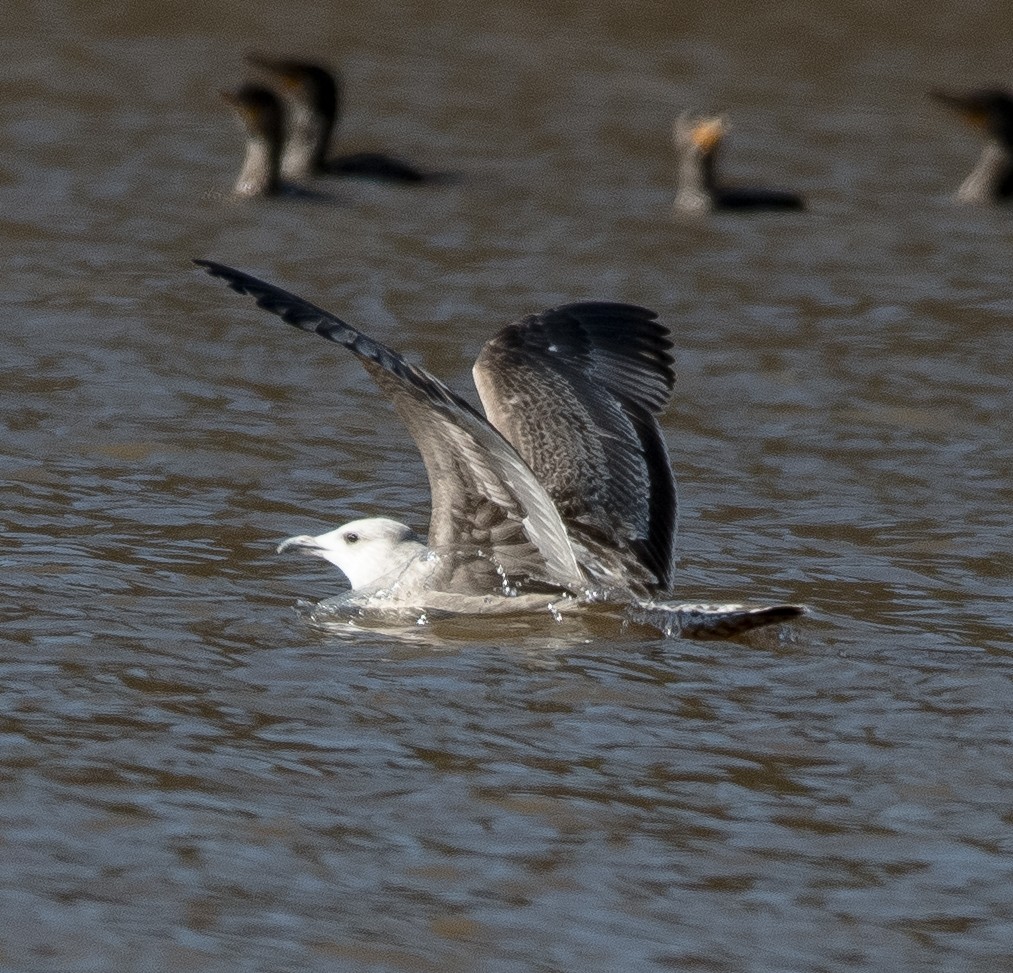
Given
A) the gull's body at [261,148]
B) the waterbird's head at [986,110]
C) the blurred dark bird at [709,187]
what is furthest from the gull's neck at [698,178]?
the gull's body at [261,148]

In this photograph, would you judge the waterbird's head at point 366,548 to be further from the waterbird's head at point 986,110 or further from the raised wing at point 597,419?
the waterbird's head at point 986,110

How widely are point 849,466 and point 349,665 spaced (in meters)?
3.82

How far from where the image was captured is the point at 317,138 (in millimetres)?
16656

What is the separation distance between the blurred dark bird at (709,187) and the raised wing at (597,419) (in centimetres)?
692

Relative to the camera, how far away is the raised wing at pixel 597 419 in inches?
306

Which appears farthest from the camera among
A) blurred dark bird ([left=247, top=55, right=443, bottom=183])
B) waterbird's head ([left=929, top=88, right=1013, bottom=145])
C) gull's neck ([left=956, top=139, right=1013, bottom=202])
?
waterbird's head ([left=929, top=88, right=1013, bottom=145])

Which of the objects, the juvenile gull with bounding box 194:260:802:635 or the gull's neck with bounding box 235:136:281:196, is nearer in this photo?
the juvenile gull with bounding box 194:260:802:635

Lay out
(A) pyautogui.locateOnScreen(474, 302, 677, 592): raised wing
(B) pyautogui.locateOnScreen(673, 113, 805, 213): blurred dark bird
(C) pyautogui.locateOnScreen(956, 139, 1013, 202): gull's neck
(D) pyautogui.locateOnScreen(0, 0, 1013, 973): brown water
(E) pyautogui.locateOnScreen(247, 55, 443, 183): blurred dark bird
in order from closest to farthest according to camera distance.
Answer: (D) pyautogui.locateOnScreen(0, 0, 1013, 973): brown water, (A) pyautogui.locateOnScreen(474, 302, 677, 592): raised wing, (B) pyautogui.locateOnScreen(673, 113, 805, 213): blurred dark bird, (E) pyautogui.locateOnScreen(247, 55, 443, 183): blurred dark bird, (C) pyautogui.locateOnScreen(956, 139, 1013, 202): gull's neck

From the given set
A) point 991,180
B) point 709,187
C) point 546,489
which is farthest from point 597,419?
point 991,180

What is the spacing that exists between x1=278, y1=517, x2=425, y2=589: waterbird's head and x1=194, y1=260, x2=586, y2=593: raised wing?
8.3 inches

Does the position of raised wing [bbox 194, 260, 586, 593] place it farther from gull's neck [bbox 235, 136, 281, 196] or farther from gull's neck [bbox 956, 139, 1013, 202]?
gull's neck [bbox 956, 139, 1013, 202]

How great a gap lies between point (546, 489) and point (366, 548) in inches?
27.7

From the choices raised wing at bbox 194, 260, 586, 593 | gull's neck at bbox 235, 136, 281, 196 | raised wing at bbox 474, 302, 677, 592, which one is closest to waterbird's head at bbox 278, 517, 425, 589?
raised wing at bbox 194, 260, 586, 593

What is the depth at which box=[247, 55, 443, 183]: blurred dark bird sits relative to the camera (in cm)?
1595
